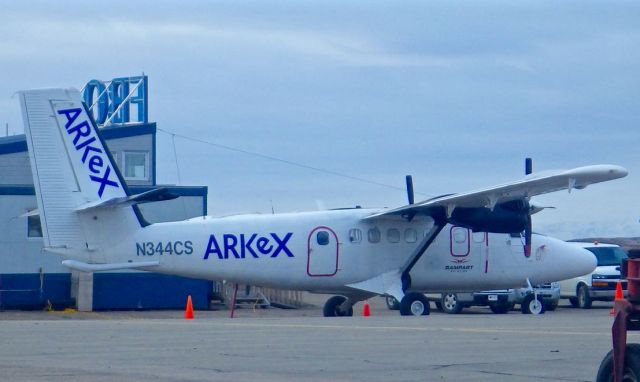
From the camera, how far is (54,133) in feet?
86.7

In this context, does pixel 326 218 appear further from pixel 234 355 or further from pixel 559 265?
pixel 234 355

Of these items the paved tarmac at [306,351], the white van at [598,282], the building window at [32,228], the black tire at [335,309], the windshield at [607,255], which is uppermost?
the building window at [32,228]

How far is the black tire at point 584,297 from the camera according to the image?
1515 inches

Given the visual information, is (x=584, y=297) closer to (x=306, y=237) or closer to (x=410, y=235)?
(x=410, y=235)

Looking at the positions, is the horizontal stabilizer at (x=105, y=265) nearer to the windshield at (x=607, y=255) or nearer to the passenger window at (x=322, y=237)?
the passenger window at (x=322, y=237)

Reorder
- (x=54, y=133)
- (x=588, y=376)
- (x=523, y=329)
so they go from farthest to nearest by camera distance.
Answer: (x=54, y=133), (x=523, y=329), (x=588, y=376)

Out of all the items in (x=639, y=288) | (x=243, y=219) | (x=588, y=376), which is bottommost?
(x=588, y=376)

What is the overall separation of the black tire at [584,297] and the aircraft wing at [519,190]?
1149 cm

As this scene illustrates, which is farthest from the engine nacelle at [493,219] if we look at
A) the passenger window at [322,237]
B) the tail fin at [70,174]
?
the tail fin at [70,174]

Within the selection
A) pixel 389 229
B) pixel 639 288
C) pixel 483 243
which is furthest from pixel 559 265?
pixel 639 288

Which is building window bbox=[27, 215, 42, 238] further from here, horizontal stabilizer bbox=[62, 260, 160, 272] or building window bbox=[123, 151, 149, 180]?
horizontal stabilizer bbox=[62, 260, 160, 272]

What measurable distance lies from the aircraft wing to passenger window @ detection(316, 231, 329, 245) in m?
1.27

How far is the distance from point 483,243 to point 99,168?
10.9 meters

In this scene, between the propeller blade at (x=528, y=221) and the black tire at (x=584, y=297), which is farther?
the black tire at (x=584, y=297)
